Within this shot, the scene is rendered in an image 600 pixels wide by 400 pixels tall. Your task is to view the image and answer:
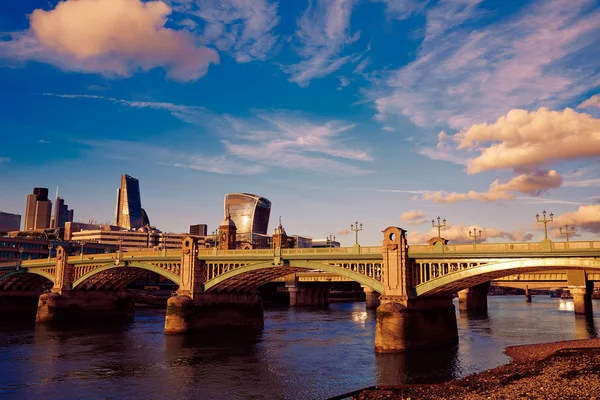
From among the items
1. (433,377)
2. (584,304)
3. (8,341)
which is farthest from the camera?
(584,304)

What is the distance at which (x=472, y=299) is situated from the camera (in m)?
117

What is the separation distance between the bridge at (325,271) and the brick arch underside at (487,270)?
0.09 meters

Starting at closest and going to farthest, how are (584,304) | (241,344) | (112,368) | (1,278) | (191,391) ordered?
(191,391) → (112,368) → (241,344) → (584,304) → (1,278)

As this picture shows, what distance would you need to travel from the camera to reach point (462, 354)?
167ft

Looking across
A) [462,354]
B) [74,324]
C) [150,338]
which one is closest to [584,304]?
[462,354]

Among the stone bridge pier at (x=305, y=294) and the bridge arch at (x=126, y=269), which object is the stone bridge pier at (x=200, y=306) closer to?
the bridge arch at (x=126, y=269)

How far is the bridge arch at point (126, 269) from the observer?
76.9 metres

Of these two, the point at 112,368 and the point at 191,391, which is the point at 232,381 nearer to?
the point at 191,391

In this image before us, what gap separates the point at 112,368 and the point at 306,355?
1828 cm

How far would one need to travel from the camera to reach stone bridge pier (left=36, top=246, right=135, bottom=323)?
89.7 meters

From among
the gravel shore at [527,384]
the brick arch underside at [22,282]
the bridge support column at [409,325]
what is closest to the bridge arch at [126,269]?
the brick arch underside at [22,282]

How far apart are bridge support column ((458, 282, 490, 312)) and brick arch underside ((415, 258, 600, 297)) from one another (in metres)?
63.0

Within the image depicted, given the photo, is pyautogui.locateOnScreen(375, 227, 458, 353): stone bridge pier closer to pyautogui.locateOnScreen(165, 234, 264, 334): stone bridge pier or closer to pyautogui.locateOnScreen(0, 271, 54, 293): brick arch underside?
pyautogui.locateOnScreen(165, 234, 264, 334): stone bridge pier

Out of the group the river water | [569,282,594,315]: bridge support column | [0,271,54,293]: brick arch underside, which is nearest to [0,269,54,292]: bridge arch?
[0,271,54,293]: brick arch underside
